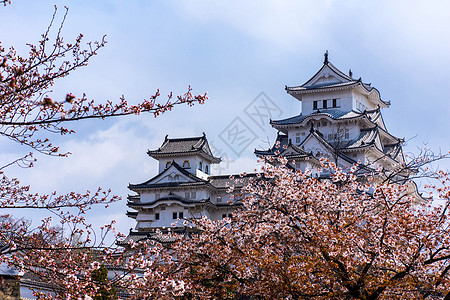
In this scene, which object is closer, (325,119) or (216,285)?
(216,285)

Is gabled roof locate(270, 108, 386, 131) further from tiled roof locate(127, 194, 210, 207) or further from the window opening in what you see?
tiled roof locate(127, 194, 210, 207)

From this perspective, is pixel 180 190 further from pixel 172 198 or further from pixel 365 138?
pixel 365 138

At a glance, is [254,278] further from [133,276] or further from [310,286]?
[133,276]

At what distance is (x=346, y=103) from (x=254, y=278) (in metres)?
39.5

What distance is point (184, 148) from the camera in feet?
179

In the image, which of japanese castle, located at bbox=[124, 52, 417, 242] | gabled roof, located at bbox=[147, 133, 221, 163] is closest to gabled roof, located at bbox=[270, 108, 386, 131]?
Result: japanese castle, located at bbox=[124, 52, 417, 242]

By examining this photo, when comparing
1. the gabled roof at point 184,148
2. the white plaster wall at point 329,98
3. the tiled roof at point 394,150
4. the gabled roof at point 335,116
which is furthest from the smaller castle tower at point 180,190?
the tiled roof at point 394,150

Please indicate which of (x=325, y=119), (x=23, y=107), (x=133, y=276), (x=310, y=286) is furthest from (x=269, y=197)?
(x=325, y=119)

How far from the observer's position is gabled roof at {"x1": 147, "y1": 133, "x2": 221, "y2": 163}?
5366 cm

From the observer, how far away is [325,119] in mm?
50156

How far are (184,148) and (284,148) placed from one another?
427 inches

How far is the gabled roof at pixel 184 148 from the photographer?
53659 mm

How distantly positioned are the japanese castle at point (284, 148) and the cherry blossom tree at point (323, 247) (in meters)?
33.8

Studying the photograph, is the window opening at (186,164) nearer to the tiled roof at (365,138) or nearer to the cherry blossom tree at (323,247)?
the tiled roof at (365,138)
